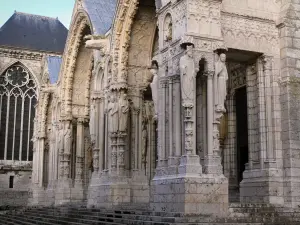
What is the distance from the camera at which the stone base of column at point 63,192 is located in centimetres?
2177

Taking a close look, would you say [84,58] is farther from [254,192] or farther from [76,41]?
[254,192]

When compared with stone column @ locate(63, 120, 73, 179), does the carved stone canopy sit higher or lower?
higher

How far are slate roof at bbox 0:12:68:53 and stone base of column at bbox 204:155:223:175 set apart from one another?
28.1 m

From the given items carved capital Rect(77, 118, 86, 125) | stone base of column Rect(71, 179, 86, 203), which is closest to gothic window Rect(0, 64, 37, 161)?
carved capital Rect(77, 118, 86, 125)

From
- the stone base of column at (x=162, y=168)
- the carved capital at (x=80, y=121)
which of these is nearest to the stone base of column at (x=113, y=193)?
the stone base of column at (x=162, y=168)

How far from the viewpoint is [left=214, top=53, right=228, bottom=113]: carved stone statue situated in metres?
→ 11.0

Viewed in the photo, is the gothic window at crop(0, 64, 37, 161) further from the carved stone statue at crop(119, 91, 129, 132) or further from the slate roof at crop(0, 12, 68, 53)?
the carved stone statue at crop(119, 91, 129, 132)

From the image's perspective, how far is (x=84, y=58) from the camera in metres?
22.7

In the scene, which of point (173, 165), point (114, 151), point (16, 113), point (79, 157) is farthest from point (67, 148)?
point (16, 113)

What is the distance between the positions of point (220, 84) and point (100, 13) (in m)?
10.3

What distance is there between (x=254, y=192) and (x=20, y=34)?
30.1m

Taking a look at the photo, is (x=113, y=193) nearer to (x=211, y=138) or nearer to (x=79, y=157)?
(x=211, y=138)

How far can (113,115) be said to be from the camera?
16.0 meters

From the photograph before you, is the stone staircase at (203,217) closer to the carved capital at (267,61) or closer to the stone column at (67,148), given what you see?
the carved capital at (267,61)
